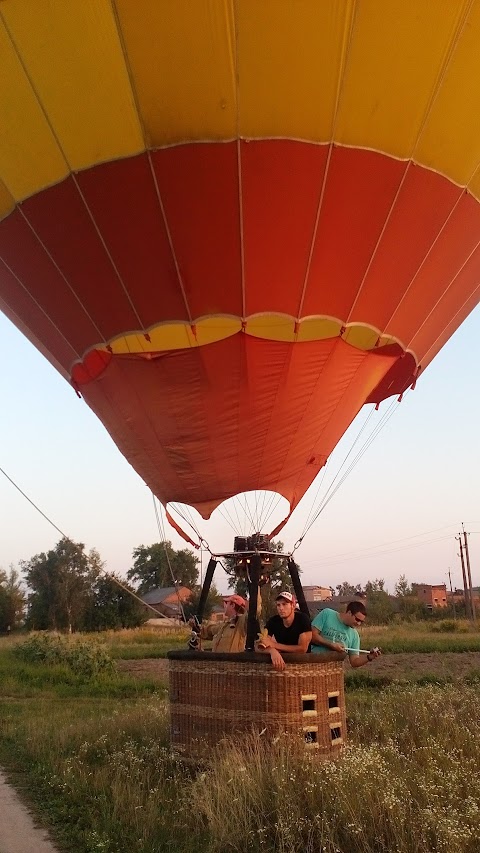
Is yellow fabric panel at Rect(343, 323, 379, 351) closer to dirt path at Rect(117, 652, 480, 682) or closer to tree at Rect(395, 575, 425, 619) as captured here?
dirt path at Rect(117, 652, 480, 682)

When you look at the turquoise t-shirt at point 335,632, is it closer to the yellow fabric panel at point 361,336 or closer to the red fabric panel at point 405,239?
the yellow fabric panel at point 361,336

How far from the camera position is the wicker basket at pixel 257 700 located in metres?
5.15

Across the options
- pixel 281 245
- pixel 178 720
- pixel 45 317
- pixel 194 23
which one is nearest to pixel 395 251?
pixel 281 245

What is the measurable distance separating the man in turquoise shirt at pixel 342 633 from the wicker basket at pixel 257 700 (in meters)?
0.12

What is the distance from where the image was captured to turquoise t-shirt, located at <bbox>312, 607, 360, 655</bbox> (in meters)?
5.77

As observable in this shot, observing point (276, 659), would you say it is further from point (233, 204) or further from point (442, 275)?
point (442, 275)

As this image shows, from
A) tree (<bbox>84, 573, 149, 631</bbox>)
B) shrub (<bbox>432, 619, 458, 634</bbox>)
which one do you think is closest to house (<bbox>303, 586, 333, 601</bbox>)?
tree (<bbox>84, 573, 149, 631</bbox>)

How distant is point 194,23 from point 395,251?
2311 mm

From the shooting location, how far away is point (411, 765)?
4691 mm

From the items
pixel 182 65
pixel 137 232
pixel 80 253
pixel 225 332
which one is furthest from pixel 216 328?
pixel 182 65

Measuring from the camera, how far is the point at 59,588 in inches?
2170

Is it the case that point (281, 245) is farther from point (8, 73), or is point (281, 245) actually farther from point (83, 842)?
point (83, 842)

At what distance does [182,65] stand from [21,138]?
1380mm

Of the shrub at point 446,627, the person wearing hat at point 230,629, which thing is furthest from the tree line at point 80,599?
the person wearing hat at point 230,629
